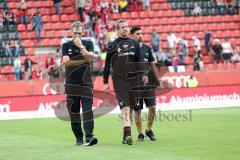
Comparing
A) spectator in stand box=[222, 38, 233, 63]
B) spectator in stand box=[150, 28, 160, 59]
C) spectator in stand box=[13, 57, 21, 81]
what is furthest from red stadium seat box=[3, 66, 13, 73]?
spectator in stand box=[222, 38, 233, 63]

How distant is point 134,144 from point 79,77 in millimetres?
1634

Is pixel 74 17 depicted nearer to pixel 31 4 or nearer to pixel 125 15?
pixel 31 4

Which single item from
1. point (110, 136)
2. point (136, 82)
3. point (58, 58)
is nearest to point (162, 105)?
point (58, 58)

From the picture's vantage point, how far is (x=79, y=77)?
1279 centimetres

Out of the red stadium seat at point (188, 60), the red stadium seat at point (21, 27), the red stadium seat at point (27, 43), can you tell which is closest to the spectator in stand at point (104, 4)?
the red stadium seat at point (21, 27)

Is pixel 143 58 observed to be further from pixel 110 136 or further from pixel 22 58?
pixel 22 58

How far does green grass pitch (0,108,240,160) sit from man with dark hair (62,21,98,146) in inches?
21.5

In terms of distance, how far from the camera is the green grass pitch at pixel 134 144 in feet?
35.8

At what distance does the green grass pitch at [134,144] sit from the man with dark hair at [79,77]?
546mm

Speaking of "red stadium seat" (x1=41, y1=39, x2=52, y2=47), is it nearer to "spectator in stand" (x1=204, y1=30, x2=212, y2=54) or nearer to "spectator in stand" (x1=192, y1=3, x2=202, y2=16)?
"spectator in stand" (x1=204, y1=30, x2=212, y2=54)

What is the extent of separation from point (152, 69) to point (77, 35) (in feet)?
7.51

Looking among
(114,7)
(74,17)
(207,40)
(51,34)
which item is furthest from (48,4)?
(207,40)

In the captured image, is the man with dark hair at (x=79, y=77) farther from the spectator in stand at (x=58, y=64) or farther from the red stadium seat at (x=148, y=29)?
the red stadium seat at (x=148, y=29)

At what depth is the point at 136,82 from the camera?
1346 centimetres
